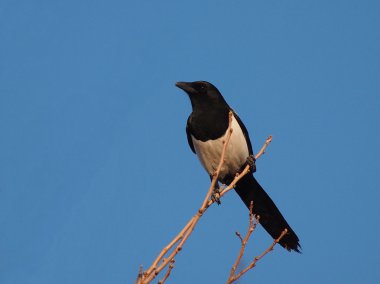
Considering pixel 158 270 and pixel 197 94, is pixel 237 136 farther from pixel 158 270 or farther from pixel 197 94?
pixel 158 270

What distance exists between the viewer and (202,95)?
6465 millimetres

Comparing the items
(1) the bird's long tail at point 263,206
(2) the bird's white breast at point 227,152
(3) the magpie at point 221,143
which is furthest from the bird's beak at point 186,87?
(1) the bird's long tail at point 263,206

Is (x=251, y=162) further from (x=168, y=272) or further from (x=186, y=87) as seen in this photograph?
(x=168, y=272)

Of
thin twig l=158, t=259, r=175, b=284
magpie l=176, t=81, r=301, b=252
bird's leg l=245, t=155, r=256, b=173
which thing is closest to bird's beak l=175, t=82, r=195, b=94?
magpie l=176, t=81, r=301, b=252

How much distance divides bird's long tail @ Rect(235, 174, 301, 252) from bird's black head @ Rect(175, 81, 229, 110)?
2.66ft

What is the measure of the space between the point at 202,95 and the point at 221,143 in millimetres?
614

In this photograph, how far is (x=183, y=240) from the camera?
8.29ft

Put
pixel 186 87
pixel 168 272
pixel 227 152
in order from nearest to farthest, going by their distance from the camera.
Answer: pixel 168 272 → pixel 227 152 → pixel 186 87

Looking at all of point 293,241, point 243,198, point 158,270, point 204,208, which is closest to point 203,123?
point 243,198

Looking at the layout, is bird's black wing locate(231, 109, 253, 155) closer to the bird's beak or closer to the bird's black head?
the bird's black head

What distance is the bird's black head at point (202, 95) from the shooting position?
21.1 ft

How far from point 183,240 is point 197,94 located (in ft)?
13.3

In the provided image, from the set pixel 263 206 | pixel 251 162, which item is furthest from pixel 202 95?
pixel 263 206

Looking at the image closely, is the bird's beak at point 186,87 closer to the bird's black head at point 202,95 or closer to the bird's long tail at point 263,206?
the bird's black head at point 202,95
